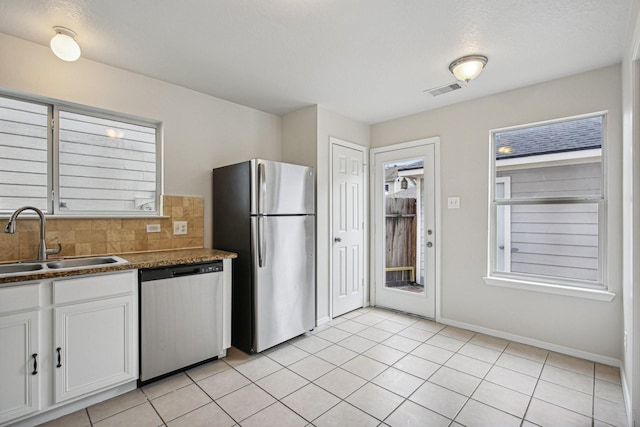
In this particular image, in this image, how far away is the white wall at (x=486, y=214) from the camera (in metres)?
2.44

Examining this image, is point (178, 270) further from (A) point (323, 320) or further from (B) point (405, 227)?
(B) point (405, 227)

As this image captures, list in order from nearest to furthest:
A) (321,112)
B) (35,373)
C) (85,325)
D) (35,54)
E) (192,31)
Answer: (35,373)
(85,325)
(192,31)
(35,54)
(321,112)

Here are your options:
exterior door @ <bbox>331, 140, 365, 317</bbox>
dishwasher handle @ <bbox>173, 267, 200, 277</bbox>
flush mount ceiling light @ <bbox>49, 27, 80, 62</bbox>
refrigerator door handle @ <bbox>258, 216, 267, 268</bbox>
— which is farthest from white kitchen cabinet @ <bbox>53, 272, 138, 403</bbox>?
exterior door @ <bbox>331, 140, 365, 317</bbox>

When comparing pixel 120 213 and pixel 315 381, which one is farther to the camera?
pixel 120 213

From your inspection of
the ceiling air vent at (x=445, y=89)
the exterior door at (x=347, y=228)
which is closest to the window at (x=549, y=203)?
the ceiling air vent at (x=445, y=89)

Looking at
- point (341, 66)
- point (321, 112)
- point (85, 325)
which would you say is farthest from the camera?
point (321, 112)

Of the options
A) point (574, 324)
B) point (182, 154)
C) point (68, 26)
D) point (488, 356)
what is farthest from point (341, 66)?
point (574, 324)

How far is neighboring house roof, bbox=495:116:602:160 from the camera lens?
2623 millimetres

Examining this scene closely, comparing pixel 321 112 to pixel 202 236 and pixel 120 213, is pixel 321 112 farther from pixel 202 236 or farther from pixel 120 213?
pixel 120 213

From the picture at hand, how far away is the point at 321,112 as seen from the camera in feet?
11.2

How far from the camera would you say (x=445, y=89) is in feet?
9.73

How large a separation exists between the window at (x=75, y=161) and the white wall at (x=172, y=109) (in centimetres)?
13

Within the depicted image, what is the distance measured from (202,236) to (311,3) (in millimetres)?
2246

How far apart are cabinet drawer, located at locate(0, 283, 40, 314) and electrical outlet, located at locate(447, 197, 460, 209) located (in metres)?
3.50
